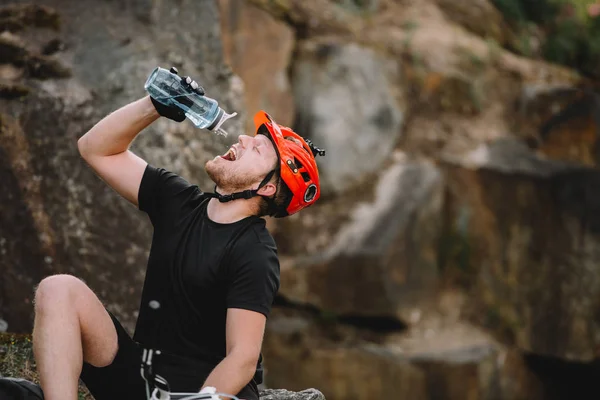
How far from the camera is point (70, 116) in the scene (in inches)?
236

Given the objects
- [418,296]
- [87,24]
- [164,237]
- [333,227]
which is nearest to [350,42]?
[333,227]

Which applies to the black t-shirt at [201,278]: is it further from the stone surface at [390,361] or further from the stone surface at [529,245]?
the stone surface at [529,245]

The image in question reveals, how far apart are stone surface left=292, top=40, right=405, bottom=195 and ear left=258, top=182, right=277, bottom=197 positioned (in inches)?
238

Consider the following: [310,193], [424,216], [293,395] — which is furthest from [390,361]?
[310,193]

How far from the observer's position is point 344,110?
10.2m

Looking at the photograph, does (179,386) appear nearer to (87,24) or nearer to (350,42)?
(87,24)

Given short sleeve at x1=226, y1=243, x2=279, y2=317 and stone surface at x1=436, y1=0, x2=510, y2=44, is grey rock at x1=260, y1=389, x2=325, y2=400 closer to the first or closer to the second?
short sleeve at x1=226, y1=243, x2=279, y2=317

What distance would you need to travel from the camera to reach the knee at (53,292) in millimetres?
3613

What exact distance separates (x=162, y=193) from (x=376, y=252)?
18.7ft

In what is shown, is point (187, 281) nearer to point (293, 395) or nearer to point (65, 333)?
point (65, 333)

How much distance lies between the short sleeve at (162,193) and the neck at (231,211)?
0.18 meters

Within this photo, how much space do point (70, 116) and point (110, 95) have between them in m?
0.31

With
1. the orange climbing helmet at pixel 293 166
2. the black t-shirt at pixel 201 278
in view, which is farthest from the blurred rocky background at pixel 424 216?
the black t-shirt at pixel 201 278

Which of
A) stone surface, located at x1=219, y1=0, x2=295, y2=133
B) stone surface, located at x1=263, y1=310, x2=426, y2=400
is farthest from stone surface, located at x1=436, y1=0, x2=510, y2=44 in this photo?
stone surface, located at x1=263, y1=310, x2=426, y2=400
